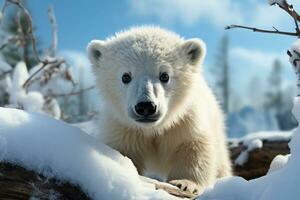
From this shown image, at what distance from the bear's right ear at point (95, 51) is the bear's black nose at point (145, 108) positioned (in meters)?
1.08

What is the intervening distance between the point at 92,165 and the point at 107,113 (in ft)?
6.10

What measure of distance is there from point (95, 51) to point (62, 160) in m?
2.09

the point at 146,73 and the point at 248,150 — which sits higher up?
the point at 248,150

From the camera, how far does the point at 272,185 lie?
6.33 feet

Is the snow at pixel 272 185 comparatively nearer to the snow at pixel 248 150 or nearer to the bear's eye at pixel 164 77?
the bear's eye at pixel 164 77

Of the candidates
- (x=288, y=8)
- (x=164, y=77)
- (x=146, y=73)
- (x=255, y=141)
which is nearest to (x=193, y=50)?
(x=164, y=77)

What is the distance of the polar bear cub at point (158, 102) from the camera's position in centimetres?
361

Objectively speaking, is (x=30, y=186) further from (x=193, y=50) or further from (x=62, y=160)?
(x=193, y=50)

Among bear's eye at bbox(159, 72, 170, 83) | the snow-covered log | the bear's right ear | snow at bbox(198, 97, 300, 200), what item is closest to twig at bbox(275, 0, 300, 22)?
snow at bbox(198, 97, 300, 200)

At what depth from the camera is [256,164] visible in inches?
254

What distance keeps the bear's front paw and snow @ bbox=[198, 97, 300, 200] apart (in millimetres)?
931

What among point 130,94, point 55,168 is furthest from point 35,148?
point 130,94

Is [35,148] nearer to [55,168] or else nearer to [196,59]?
[55,168]

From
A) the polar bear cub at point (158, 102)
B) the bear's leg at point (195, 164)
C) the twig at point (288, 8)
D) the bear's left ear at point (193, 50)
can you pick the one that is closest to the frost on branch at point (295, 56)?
the twig at point (288, 8)
